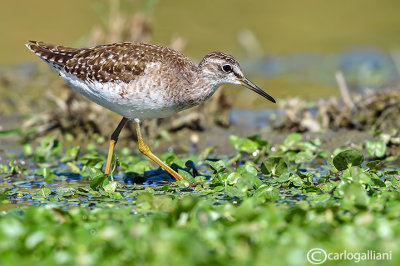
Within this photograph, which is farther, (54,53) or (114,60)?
(54,53)

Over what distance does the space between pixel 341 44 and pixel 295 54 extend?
1.36 m

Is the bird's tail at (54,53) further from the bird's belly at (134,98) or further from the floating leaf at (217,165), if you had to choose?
the floating leaf at (217,165)

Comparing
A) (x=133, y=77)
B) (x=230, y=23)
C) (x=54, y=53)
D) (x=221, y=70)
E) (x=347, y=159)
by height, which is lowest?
(x=347, y=159)

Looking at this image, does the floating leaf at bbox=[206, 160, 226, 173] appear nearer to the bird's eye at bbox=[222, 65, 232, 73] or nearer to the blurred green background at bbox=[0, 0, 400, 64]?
the bird's eye at bbox=[222, 65, 232, 73]

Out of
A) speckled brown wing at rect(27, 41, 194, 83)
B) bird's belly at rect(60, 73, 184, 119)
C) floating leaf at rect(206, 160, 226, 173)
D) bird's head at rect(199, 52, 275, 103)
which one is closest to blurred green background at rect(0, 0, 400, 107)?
speckled brown wing at rect(27, 41, 194, 83)

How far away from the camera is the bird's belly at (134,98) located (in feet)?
25.0

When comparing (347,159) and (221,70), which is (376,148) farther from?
(221,70)

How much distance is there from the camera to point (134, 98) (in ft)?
25.0

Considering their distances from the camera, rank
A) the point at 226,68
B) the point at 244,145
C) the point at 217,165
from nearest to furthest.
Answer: the point at 217,165, the point at 226,68, the point at 244,145

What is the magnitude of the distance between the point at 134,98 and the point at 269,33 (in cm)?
1011

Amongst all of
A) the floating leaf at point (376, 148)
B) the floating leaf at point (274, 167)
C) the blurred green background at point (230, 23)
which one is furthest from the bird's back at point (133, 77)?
the blurred green background at point (230, 23)


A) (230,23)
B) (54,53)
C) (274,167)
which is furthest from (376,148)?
(230,23)

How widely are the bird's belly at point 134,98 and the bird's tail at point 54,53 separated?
0.61m

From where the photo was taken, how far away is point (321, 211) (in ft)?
19.0
